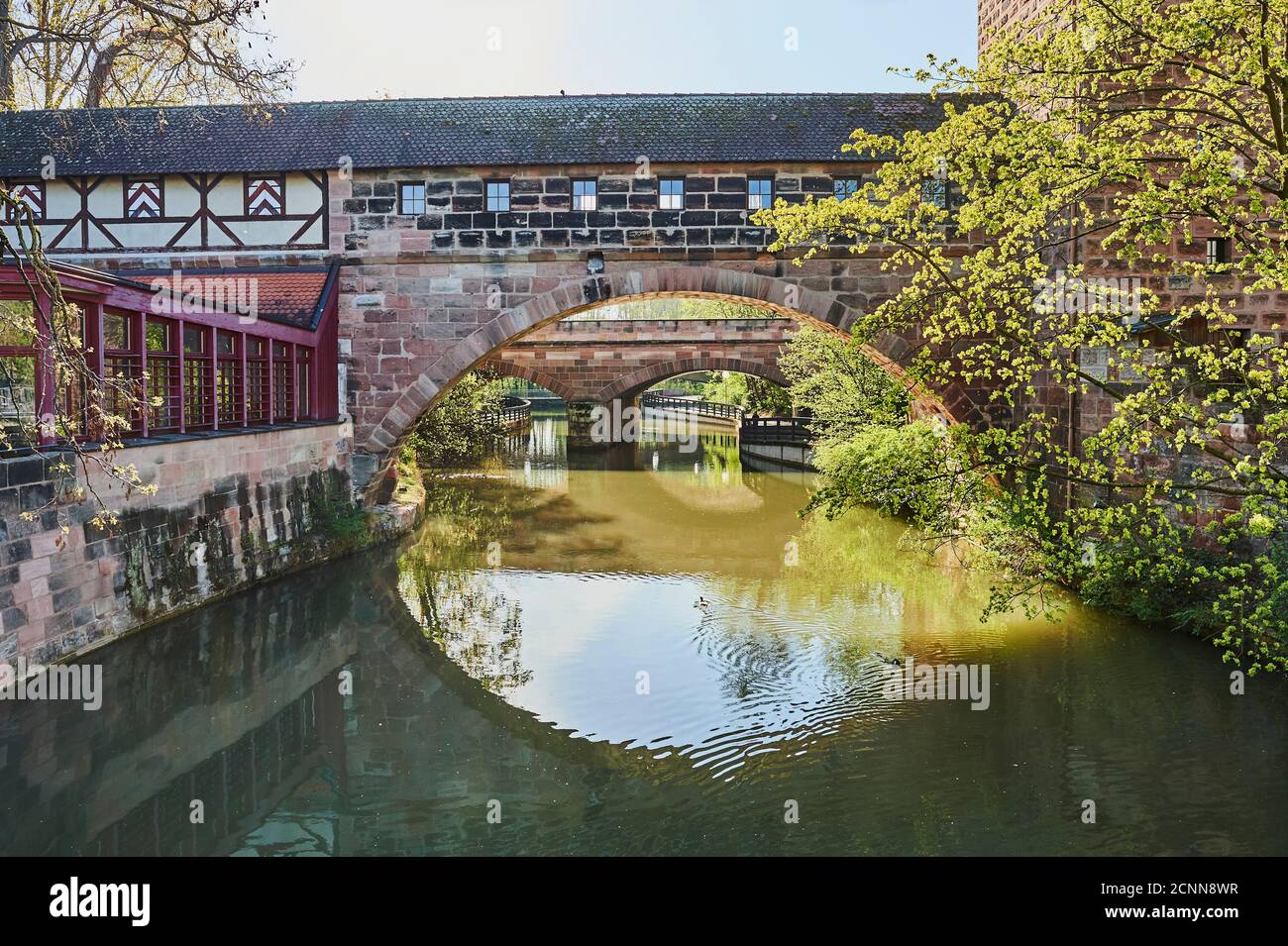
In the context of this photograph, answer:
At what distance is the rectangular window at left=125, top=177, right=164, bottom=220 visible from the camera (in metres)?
12.5

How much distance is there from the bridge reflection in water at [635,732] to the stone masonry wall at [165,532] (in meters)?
0.37

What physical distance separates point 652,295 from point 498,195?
2130 millimetres

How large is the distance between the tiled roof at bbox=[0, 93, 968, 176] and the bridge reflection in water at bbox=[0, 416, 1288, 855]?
5.00 meters

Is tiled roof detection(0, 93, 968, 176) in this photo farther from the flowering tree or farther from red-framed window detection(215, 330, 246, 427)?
the flowering tree

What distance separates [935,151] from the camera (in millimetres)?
5527

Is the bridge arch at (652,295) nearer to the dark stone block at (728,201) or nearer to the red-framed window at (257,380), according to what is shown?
the dark stone block at (728,201)

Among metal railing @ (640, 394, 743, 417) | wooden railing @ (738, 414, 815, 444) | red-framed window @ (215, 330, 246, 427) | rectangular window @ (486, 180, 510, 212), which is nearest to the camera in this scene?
red-framed window @ (215, 330, 246, 427)

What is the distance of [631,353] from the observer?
24703mm

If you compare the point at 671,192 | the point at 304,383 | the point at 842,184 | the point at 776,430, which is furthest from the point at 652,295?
the point at 776,430

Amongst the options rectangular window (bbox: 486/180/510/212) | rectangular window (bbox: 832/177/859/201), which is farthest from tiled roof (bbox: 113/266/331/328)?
rectangular window (bbox: 832/177/859/201)

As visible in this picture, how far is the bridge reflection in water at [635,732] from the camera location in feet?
16.7

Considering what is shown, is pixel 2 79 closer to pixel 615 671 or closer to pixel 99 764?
pixel 99 764

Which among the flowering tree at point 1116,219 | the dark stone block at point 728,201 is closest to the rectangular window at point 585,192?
the dark stone block at point 728,201

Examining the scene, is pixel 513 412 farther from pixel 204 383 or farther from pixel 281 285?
pixel 204 383
